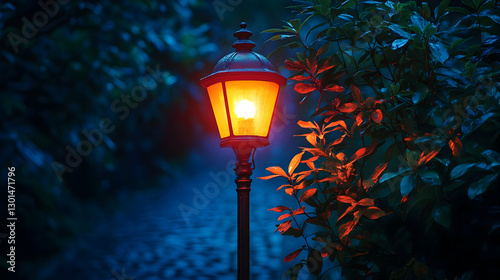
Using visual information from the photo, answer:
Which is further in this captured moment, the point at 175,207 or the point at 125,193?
the point at 125,193

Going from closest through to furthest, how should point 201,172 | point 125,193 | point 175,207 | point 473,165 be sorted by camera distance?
point 473,165, point 175,207, point 125,193, point 201,172

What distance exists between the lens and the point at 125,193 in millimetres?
11891

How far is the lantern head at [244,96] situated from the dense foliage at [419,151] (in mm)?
241

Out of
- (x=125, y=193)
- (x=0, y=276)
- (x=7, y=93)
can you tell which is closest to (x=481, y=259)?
(x=7, y=93)

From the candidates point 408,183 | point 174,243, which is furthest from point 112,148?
A: point 408,183

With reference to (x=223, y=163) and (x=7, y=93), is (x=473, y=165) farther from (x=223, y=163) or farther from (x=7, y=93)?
(x=223, y=163)

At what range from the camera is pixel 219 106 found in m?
3.04

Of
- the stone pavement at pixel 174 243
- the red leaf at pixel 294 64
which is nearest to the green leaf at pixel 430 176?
the red leaf at pixel 294 64

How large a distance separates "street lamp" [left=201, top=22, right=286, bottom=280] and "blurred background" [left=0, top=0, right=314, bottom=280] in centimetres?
23

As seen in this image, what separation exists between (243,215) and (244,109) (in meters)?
0.61

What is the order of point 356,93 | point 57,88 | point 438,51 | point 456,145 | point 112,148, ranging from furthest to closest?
point 112,148 < point 57,88 < point 356,93 < point 438,51 < point 456,145

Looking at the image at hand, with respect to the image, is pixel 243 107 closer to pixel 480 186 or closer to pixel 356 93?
pixel 356 93

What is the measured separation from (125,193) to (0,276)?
5550 millimetres

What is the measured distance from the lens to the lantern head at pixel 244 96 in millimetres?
2932
